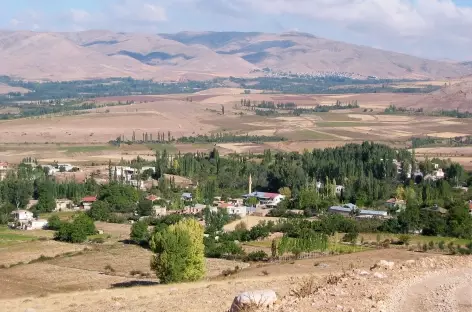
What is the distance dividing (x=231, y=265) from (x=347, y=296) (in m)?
18.2

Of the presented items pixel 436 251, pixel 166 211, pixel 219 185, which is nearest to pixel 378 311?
pixel 436 251

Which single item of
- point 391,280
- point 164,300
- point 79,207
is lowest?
point 79,207

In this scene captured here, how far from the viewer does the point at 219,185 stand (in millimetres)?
58406

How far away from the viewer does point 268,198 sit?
53094mm

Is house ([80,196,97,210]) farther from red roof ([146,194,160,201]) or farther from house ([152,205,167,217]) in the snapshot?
house ([152,205,167,217])

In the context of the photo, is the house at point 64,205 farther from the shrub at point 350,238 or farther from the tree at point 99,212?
the shrub at point 350,238

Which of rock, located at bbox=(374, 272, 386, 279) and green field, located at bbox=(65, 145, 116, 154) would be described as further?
green field, located at bbox=(65, 145, 116, 154)

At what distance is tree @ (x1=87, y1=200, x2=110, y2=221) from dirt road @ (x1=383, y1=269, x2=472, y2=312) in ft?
111

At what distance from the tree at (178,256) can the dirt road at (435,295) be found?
10374 mm

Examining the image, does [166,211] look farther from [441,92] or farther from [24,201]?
[441,92]

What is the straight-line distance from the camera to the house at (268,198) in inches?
2040

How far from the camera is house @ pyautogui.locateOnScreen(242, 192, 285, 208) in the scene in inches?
2040

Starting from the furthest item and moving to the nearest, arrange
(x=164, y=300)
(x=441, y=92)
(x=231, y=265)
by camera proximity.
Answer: (x=441, y=92)
(x=231, y=265)
(x=164, y=300)

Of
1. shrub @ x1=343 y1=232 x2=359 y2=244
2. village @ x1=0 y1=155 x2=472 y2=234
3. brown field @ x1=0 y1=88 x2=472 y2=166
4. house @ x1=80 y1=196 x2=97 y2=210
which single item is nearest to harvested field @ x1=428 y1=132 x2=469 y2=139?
brown field @ x1=0 y1=88 x2=472 y2=166
